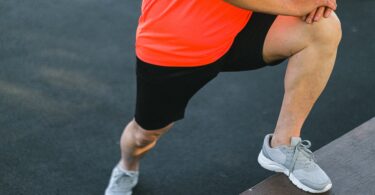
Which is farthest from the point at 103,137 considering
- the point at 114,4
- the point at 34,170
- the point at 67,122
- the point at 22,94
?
the point at 114,4

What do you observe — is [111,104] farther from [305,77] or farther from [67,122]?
[305,77]

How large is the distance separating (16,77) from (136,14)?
761mm

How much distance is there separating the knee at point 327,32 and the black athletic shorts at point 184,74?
13 centimetres

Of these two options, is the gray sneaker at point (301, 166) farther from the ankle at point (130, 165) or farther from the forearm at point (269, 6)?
the ankle at point (130, 165)

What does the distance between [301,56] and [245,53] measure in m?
0.14

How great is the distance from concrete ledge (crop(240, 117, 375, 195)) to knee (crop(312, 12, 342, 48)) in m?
0.38

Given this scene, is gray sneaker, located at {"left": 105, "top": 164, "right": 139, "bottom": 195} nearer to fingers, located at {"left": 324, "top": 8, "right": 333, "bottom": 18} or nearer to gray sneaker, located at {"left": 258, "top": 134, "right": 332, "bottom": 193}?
gray sneaker, located at {"left": 258, "top": 134, "right": 332, "bottom": 193}

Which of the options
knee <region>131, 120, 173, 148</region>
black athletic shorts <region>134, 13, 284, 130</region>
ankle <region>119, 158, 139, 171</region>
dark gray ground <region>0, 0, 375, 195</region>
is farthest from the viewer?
dark gray ground <region>0, 0, 375, 195</region>

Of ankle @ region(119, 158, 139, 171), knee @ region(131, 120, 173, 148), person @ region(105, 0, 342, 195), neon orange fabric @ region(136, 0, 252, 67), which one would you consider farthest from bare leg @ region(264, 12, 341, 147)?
ankle @ region(119, 158, 139, 171)

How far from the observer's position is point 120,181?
1.61 meters

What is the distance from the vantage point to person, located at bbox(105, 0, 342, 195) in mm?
1192

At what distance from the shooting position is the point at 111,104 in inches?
79.5

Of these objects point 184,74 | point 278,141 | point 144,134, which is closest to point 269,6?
point 184,74

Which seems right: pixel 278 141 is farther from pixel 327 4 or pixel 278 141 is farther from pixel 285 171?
pixel 327 4
